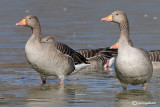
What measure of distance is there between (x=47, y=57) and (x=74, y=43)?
7513 millimetres

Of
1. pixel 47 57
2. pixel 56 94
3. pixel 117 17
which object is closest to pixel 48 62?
pixel 47 57

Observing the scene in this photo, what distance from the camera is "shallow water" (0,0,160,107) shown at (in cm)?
924

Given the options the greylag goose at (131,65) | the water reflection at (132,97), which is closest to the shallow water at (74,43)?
the water reflection at (132,97)

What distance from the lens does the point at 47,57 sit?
11242 millimetres

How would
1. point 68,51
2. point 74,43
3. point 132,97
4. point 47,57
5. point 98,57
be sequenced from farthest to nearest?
point 74,43 → point 98,57 → point 68,51 → point 47,57 → point 132,97

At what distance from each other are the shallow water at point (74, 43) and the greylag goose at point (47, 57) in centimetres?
33

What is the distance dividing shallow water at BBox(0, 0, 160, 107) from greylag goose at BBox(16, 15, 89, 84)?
1.08 feet

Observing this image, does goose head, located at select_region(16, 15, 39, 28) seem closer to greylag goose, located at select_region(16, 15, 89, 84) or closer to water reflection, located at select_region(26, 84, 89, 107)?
greylag goose, located at select_region(16, 15, 89, 84)

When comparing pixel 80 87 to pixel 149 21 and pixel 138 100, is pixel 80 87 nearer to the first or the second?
pixel 138 100

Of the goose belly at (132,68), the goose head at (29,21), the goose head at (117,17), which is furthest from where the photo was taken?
the goose head at (29,21)

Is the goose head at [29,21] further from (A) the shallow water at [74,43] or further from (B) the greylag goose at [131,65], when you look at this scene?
(B) the greylag goose at [131,65]

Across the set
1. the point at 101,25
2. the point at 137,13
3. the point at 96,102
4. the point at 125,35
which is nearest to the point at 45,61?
the point at 125,35

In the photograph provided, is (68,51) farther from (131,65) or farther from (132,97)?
(132,97)

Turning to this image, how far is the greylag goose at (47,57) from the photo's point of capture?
11133 millimetres
